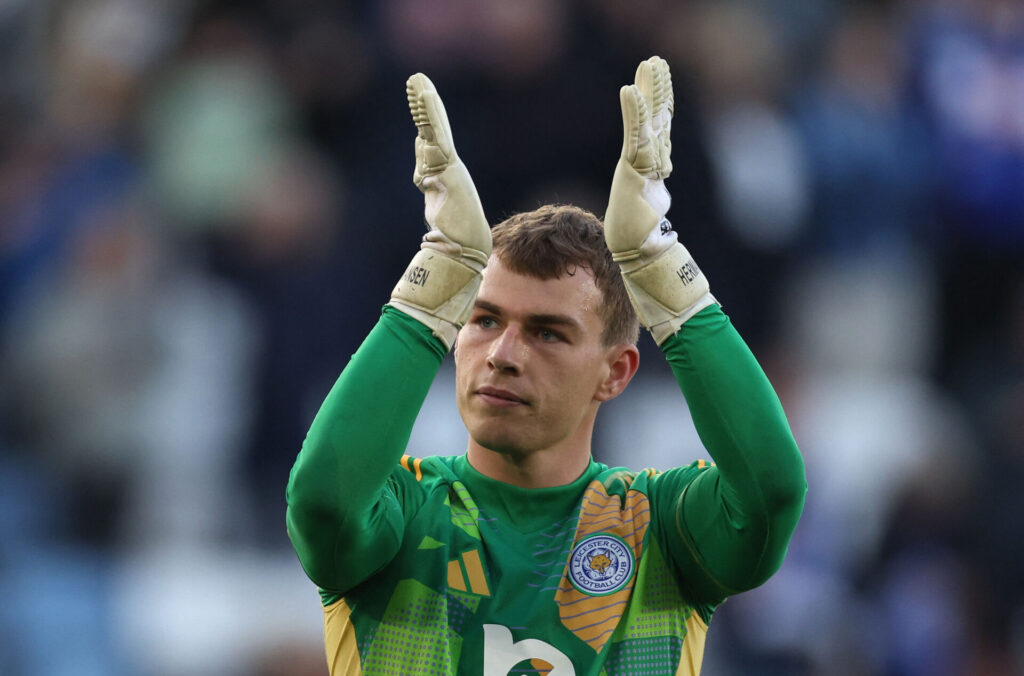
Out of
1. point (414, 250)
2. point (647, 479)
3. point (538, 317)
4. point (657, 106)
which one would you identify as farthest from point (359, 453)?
point (414, 250)

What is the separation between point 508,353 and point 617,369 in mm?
411

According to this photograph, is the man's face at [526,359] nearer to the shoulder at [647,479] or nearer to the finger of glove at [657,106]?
the shoulder at [647,479]

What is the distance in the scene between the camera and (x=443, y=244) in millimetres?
3236

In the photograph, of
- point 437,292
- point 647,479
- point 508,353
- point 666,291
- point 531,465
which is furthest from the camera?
point 647,479

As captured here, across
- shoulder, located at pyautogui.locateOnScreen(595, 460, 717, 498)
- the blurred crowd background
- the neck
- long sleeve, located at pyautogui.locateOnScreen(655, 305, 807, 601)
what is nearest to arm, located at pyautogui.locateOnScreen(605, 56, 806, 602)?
long sleeve, located at pyautogui.locateOnScreen(655, 305, 807, 601)

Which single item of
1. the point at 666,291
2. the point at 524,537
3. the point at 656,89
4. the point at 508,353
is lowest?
the point at 524,537

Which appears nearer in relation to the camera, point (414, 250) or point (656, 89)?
point (656, 89)

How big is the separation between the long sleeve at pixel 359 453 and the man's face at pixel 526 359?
0.24m

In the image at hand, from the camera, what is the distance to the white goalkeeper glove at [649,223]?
3268 mm

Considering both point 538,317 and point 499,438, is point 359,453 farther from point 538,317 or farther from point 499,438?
point 538,317

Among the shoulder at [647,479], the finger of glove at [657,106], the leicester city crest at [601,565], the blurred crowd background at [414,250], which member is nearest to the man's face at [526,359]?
the shoulder at [647,479]

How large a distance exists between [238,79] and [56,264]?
129 centimetres

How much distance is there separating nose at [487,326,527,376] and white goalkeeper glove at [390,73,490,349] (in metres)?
0.19

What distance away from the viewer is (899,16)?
25.2 feet
